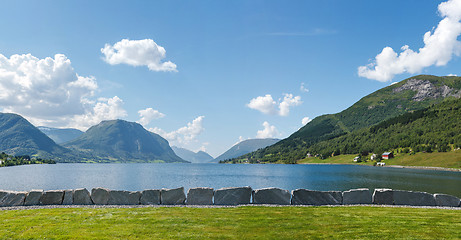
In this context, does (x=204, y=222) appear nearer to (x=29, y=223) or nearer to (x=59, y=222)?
(x=59, y=222)

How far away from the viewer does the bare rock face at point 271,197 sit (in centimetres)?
2441

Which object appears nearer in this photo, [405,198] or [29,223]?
[29,223]

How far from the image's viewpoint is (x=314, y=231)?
14.7 meters

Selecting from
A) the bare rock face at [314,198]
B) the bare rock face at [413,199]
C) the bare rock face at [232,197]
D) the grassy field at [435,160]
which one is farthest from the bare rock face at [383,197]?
the grassy field at [435,160]

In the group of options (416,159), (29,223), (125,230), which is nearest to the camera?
(125,230)

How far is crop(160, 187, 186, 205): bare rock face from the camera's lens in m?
24.4

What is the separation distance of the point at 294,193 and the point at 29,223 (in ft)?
64.0

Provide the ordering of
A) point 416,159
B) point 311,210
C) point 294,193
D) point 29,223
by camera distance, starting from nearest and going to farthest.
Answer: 1. point 29,223
2. point 311,210
3. point 294,193
4. point 416,159

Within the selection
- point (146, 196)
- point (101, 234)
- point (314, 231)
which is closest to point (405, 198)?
point (314, 231)

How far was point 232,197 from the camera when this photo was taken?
2452cm

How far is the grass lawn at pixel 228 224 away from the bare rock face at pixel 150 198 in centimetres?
405

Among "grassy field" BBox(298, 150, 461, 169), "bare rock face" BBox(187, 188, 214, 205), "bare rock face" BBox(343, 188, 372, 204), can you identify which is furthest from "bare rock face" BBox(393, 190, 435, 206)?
"grassy field" BBox(298, 150, 461, 169)

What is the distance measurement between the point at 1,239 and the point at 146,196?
1189 centimetres

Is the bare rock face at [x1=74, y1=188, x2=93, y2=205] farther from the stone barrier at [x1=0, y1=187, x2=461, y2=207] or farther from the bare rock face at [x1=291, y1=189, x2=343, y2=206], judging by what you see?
the bare rock face at [x1=291, y1=189, x2=343, y2=206]
